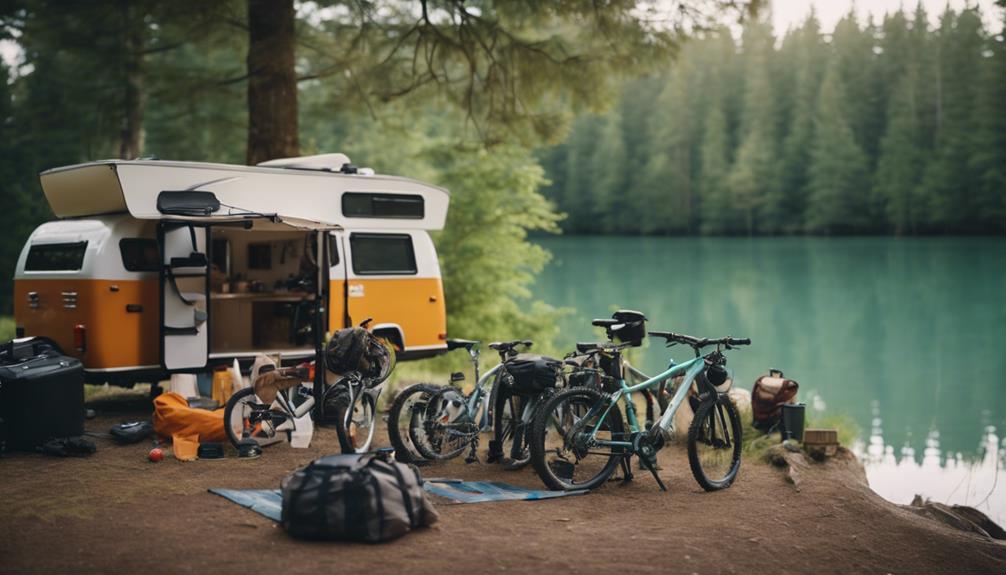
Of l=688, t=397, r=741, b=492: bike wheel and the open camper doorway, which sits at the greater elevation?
the open camper doorway

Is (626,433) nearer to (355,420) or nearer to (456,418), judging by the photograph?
(456,418)

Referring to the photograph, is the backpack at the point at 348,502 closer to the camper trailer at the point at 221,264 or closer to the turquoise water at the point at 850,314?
the camper trailer at the point at 221,264

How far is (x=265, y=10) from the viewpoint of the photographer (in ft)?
36.9

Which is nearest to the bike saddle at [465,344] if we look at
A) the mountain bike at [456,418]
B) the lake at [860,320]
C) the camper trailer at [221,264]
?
the mountain bike at [456,418]

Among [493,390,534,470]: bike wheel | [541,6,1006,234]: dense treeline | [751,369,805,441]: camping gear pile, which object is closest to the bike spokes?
[493,390,534,470]: bike wheel

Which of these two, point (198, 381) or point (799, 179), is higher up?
point (799, 179)

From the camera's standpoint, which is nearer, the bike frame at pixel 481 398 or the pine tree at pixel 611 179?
the bike frame at pixel 481 398

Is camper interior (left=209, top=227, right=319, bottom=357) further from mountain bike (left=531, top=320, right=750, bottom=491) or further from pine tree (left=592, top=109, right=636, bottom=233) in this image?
pine tree (left=592, top=109, right=636, bottom=233)

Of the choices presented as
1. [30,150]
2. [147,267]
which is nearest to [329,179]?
[147,267]

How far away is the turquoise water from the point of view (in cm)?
1744

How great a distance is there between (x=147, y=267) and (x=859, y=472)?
662cm

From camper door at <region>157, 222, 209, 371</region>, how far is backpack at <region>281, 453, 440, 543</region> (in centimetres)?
395

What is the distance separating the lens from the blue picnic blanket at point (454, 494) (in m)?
5.68

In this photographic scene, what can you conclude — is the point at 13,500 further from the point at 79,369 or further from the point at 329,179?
the point at 329,179
